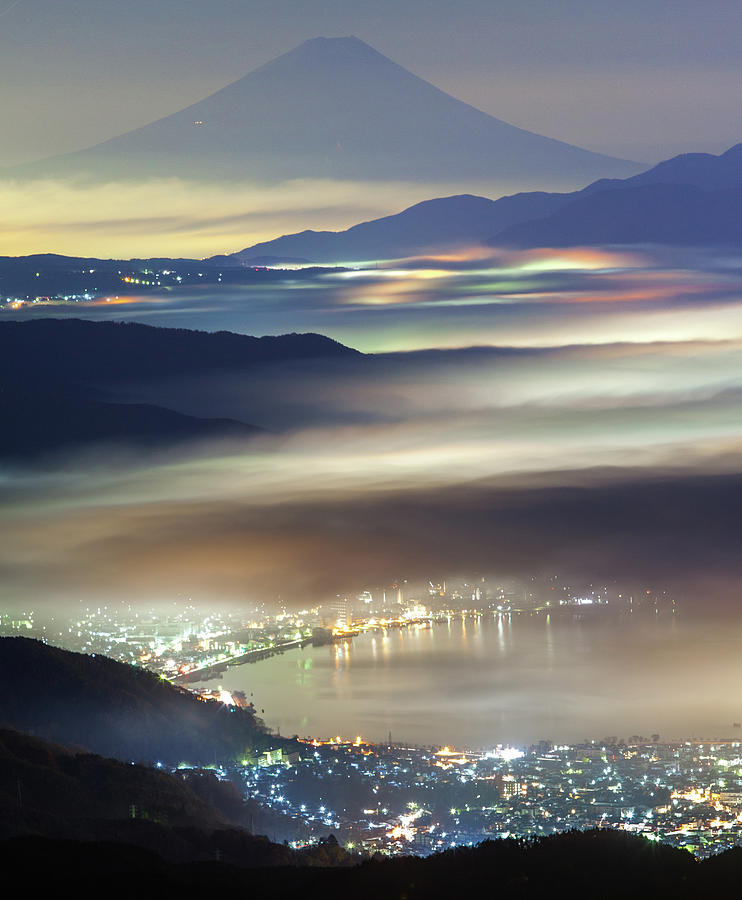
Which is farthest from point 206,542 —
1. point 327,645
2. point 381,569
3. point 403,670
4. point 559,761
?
point 559,761

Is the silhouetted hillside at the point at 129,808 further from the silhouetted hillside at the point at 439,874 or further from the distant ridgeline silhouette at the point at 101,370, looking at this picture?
the distant ridgeline silhouette at the point at 101,370

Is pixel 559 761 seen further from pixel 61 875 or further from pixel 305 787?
pixel 61 875

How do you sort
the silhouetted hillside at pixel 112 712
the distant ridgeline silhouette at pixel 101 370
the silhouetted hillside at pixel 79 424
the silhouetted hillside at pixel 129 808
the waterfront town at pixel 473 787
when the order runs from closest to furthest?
the silhouetted hillside at pixel 129 808 → the waterfront town at pixel 473 787 → the silhouetted hillside at pixel 112 712 → the silhouetted hillside at pixel 79 424 → the distant ridgeline silhouette at pixel 101 370

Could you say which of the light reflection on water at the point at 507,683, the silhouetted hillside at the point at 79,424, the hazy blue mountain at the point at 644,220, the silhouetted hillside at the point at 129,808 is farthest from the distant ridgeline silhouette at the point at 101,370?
the silhouetted hillside at the point at 129,808

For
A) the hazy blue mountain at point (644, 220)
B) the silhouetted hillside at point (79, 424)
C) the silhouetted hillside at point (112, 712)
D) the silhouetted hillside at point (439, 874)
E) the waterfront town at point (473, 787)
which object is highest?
the hazy blue mountain at point (644, 220)

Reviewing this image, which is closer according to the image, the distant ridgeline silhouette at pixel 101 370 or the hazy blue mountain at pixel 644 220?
the distant ridgeline silhouette at pixel 101 370
